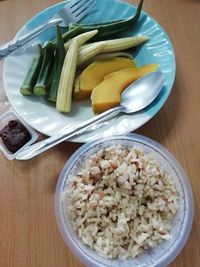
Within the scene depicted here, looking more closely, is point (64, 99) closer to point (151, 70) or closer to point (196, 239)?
point (151, 70)

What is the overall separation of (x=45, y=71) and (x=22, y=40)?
0.31 feet

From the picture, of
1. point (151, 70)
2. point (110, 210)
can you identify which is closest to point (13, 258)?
point (110, 210)

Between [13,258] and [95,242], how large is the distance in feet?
0.50

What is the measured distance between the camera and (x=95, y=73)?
0.76 m

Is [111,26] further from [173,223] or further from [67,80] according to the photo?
[173,223]

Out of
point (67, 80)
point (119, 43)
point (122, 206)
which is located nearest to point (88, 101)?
point (67, 80)

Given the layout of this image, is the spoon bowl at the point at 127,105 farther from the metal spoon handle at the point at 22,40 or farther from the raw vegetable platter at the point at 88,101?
the metal spoon handle at the point at 22,40

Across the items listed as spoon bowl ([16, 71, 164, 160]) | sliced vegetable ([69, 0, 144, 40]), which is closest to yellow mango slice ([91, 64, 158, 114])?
spoon bowl ([16, 71, 164, 160])

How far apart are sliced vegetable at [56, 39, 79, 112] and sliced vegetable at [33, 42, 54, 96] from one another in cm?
3

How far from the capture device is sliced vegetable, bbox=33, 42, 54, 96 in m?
A: 0.74

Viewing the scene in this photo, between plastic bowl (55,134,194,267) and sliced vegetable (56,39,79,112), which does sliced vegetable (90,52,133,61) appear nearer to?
sliced vegetable (56,39,79,112)

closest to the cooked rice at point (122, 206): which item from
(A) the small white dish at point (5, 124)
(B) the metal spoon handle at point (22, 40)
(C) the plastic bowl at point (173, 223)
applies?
(C) the plastic bowl at point (173, 223)

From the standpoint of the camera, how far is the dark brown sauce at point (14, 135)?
676 mm

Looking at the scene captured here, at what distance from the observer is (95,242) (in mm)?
546
